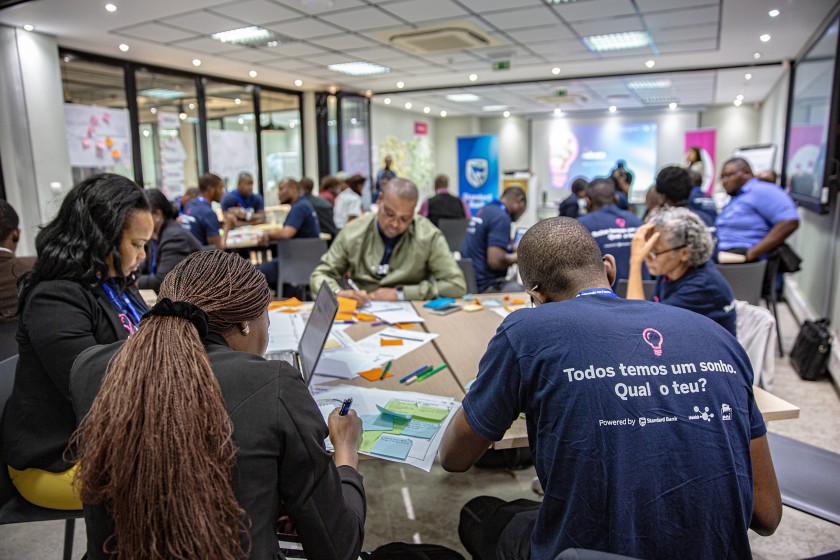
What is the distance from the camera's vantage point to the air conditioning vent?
5898 mm

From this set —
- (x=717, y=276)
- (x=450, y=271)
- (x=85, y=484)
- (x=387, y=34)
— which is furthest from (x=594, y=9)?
(x=85, y=484)

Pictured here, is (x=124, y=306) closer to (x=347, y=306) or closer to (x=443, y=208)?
(x=347, y=306)

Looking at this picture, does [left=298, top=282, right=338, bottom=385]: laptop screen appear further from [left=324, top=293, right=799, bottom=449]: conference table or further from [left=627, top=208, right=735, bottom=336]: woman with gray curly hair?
Result: [left=627, top=208, right=735, bottom=336]: woman with gray curly hair

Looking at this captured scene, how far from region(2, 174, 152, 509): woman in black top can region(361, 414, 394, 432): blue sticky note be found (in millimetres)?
789

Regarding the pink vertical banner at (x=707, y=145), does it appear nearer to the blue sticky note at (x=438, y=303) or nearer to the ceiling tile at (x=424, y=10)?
the ceiling tile at (x=424, y=10)

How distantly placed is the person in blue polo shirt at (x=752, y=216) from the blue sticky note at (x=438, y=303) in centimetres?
Answer: 299

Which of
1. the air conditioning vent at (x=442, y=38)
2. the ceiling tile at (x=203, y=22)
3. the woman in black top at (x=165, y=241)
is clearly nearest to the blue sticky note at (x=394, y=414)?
the woman in black top at (x=165, y=241)

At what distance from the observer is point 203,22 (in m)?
5.53

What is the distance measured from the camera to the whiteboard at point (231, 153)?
8625 millimetres

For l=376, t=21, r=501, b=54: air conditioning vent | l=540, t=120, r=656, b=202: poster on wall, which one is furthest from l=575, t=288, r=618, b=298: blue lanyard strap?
l=540, t=120, r=656, b=202: poster on wall

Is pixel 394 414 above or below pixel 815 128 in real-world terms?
below

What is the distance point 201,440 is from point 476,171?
1335 centimetres

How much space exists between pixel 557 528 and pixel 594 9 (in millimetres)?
5246

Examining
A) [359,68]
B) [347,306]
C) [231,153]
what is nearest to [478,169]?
[359,68]
